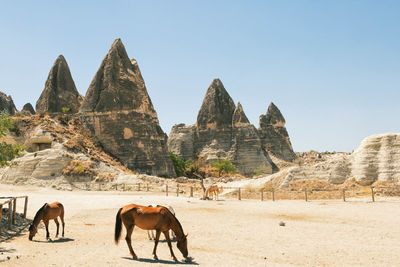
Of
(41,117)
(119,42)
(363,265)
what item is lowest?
(363,265)

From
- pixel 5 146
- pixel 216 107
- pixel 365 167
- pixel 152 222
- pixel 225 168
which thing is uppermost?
pixel 216 107

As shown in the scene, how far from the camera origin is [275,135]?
84000mm

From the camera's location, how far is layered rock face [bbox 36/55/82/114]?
199 ft

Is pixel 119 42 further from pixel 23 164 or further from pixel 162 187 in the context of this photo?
pixel 162 187

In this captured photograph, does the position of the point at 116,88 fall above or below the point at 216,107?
below

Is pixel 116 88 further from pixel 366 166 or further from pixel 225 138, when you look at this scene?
pixel 366 166

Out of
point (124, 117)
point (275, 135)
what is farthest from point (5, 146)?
point (275, 135)

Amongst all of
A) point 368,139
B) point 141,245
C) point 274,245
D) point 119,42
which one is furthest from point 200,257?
point 119,42

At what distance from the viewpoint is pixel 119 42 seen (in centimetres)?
5072

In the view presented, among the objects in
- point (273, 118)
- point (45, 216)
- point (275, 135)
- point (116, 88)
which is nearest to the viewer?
point (45, 216)

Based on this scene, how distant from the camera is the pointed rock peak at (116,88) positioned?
47.0m

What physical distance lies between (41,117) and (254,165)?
40.3m

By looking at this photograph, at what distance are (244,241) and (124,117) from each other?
38.0 meters

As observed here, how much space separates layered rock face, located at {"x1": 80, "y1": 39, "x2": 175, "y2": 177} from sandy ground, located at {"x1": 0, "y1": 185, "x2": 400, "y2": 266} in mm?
28271
